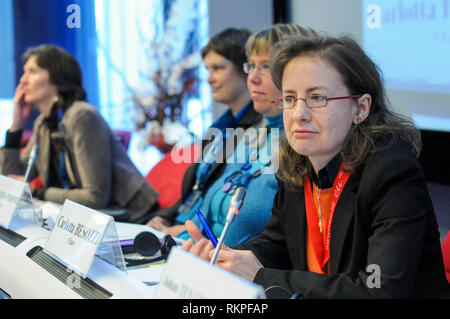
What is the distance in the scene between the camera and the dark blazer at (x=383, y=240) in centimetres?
124

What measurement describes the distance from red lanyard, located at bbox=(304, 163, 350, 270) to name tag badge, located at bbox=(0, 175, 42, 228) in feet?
2.88

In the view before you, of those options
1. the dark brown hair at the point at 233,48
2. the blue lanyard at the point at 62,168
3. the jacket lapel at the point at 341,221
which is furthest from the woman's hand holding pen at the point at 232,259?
the blue lanyard at the point at 62,168

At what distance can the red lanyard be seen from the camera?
57.0 inches

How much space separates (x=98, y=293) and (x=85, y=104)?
6.77 feet

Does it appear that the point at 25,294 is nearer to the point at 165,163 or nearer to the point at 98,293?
the point at 98,293

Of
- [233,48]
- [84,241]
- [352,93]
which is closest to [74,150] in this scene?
[233,48]

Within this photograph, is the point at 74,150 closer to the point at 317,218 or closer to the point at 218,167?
the point at 218,167

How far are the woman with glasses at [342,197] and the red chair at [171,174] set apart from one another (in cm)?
158

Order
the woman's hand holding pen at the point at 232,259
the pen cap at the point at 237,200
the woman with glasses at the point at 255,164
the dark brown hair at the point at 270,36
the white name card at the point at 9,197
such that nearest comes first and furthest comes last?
the pen cap at the point at 237,200 < the woman's hand holding pen at the point at 232,259 < the white name card at the point at 9,197 < the woman with glasses at the point at 255,164 < the dark brown hair at the point at 270,36

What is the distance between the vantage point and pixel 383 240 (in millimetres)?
1260

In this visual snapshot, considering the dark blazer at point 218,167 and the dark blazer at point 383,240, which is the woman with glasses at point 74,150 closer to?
the dark blazer at point 218,167

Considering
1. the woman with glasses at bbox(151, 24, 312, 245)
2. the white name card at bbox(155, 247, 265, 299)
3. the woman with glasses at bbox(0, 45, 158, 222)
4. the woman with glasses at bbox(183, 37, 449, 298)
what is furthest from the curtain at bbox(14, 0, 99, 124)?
the white name card at bbox(155, 247, 265, 299)

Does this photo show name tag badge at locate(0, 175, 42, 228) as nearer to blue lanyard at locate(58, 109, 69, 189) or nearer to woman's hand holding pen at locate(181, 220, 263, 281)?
woman's hand holding pen at locate(181, 220, 263, 281)

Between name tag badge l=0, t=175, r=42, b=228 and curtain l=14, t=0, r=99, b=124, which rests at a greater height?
curtain l=14, t=0, r=99, b=124
